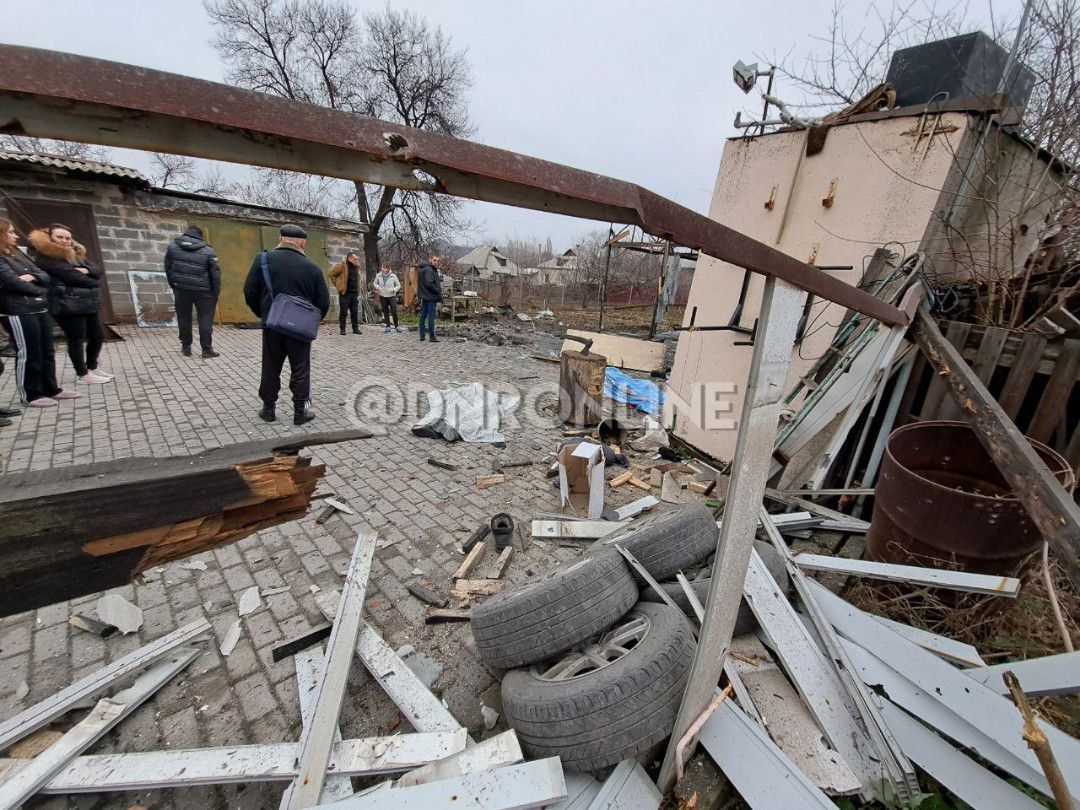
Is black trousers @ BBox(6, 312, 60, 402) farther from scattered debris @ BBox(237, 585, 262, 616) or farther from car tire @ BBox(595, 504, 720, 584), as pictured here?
car tire @ BBox(595, 504, 720, 584)

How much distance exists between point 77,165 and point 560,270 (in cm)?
2753

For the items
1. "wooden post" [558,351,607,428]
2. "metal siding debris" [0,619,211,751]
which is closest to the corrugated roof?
"wooden post" [558,351,607,428]

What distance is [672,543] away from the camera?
95.4 inches

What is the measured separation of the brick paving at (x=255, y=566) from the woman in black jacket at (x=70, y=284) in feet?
2.42

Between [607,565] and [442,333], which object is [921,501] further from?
[442,333]

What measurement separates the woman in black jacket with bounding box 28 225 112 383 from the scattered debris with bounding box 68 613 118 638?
482 centimetres

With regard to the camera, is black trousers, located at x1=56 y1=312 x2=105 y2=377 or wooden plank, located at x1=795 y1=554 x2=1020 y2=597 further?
black trousers, located at x1=56 y1=312 x2=105 y2=377

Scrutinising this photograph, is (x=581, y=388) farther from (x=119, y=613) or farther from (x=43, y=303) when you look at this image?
(x=43, y=303)

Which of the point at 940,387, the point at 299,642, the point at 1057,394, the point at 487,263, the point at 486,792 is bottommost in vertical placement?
the point at 299,642

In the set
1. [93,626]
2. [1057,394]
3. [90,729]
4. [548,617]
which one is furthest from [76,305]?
[1057,394]

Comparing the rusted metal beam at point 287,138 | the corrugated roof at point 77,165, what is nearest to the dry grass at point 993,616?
the rusted metal beam at point 287,138

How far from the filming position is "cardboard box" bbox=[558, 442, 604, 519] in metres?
3.73

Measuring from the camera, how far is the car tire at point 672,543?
2.38 m

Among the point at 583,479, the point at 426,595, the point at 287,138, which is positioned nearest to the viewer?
the point at 287,138
